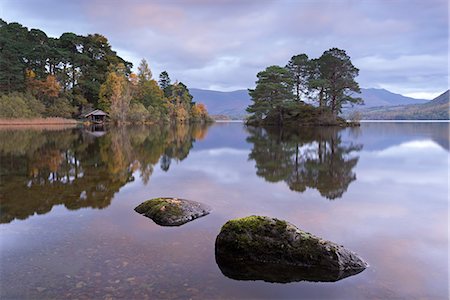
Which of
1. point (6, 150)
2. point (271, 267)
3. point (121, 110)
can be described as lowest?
point (271, 267)

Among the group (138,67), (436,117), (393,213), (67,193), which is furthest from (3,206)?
(436,117)

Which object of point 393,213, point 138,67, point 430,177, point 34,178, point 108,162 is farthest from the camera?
point 138,67

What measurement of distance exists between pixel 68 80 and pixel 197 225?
2870 inches

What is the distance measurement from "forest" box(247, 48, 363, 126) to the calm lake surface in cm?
4393

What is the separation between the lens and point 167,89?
98.5 metres

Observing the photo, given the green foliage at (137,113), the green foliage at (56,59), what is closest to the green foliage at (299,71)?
the green foliage at (137,113)

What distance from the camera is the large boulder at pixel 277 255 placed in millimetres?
5469

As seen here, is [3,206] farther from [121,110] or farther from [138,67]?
[138,67]

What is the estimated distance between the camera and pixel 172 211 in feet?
27.1

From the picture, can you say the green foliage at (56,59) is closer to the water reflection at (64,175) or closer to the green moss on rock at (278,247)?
the water reflection at (64,175)

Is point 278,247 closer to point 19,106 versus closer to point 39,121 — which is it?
point 19,106

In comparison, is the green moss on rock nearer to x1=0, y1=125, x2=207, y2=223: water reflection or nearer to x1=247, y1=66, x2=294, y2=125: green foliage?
x1=0, y1=125, x2=207, y2=223: water reflection

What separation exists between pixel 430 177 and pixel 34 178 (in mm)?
15453

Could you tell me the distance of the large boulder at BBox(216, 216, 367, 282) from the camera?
5.47 metres
